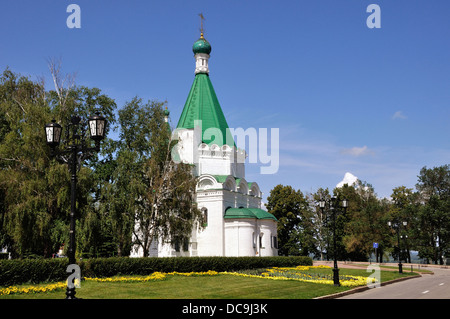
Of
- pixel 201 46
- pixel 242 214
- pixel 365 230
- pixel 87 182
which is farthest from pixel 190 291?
pixel 365 230

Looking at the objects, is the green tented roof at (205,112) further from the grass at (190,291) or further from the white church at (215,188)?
the grass at (190,291)

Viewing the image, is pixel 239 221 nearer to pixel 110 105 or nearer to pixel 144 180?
pixel 144 180

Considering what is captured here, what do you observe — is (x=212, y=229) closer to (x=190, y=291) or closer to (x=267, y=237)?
(x=267, y=237)

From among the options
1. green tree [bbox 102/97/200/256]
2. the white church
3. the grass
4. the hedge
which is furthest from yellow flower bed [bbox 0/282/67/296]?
the white church


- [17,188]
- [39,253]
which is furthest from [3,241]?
[17,188]

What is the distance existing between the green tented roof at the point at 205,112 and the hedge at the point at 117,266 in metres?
13.7

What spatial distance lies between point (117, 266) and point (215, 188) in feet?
55.9

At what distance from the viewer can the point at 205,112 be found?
39.2 meters

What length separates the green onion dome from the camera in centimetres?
4275

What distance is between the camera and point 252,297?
46.2 ft

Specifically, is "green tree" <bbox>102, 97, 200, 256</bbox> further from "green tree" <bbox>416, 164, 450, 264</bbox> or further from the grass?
"green tree" <bbox>416, 164, 450, 264</bbox>

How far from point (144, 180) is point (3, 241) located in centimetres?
932
